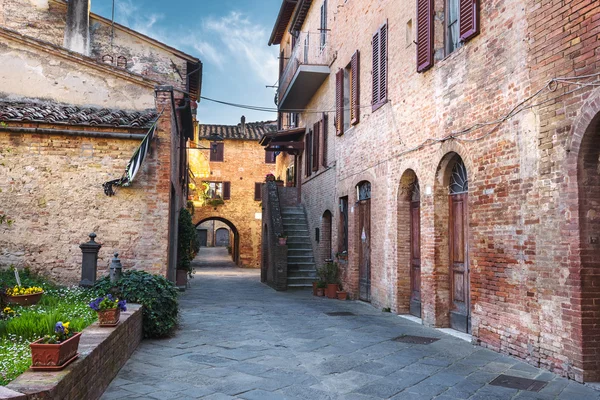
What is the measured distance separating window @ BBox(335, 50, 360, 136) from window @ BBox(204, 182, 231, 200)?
16.3 metres

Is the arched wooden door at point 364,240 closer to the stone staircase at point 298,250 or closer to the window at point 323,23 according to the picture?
the stone staircase at point 298,250

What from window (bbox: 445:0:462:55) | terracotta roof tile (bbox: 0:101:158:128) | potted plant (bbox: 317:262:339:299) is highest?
window (bbox: 445:0:462:55)

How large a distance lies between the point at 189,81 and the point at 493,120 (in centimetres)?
1384

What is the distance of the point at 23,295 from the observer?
6301 millimetres

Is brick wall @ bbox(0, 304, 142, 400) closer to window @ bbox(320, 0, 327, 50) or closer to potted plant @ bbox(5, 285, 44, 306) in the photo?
potted plant @ bbox(5, 285, 44, 306)

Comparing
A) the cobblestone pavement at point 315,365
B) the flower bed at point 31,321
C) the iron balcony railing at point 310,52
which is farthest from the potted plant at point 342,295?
the iron balcony railing at point 310,52

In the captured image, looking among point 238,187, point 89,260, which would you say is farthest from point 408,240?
point 238,187

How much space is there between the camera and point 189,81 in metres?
18.3

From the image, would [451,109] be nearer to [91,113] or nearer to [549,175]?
[549,175]

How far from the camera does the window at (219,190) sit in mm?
29109

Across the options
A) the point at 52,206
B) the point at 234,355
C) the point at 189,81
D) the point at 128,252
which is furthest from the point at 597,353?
the point at 189,81

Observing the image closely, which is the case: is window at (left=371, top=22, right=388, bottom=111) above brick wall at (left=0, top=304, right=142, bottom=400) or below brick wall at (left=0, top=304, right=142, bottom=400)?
above

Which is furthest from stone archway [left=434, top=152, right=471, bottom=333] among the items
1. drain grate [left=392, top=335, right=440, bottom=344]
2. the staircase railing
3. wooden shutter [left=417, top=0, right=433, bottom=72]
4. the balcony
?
the balcony

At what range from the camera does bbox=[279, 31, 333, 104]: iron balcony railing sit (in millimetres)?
15327
